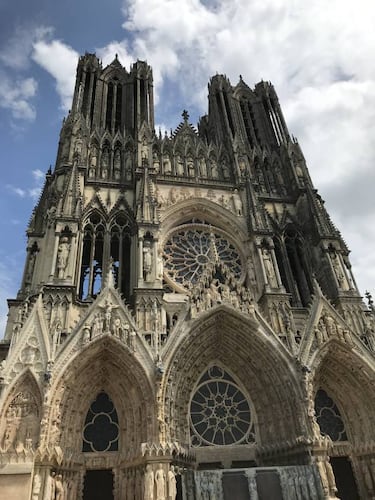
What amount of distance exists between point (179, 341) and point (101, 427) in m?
3.42

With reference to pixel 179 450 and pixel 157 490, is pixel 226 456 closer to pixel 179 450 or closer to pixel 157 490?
pixel 179 450

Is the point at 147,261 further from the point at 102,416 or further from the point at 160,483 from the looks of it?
the point at 160,483

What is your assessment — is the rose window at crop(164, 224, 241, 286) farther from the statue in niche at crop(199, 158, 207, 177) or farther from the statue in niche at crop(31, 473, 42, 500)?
the statue in niche at crop(31, 473, 42, 500)

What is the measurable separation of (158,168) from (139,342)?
31.9 feet

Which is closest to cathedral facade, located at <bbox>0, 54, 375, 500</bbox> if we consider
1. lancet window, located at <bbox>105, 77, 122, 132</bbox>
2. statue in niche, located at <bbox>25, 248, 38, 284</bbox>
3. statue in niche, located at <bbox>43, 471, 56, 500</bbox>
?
statue in niche, located at <bbox>43, 471, 56, 500</bbox>

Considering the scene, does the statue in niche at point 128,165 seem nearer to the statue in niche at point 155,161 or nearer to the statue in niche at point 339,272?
the statue in niche at point 155,161

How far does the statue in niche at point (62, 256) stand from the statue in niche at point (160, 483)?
6891 millimetres

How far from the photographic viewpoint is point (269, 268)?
1573 cm

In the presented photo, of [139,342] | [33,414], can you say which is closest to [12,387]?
[33,414]

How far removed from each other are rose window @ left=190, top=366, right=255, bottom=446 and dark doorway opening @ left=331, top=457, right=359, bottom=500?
2783 mm

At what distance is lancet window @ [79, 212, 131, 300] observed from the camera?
15227 millimetres

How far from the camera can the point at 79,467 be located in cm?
1080

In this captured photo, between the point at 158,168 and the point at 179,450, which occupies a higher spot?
the point at 158,168

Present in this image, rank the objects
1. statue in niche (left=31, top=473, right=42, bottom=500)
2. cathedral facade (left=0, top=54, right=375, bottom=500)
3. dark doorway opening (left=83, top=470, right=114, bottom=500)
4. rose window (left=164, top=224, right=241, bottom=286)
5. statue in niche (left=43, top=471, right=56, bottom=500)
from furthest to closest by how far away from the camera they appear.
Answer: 1. rose window (left=164, top=224, right=241, bottom=286)
2. dark doorway opening (left=83, top=470, right=114, bottom=500)
3. cathedral facade (left=0, top=54, right=375, bottom=500)
4. statue in niche (left=43, top=471, right=56, bottom=500)
5. statue in niche (left=31, top=473, right=42, bottom=500)
